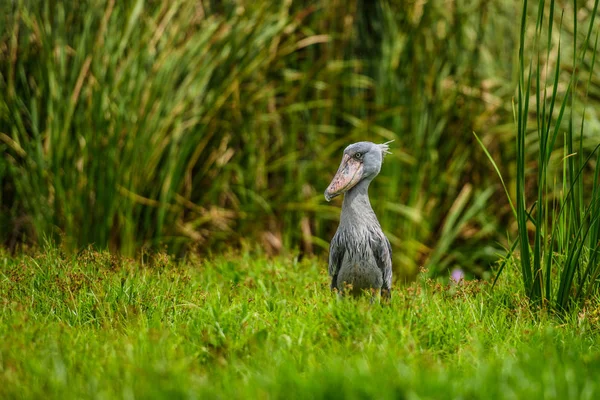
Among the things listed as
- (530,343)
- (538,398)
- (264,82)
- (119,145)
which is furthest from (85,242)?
(538,398)

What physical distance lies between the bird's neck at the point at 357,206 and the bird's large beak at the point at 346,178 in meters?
0.03

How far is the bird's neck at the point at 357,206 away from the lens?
335 cm

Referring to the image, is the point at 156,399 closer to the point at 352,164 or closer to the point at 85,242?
the point at 352,164

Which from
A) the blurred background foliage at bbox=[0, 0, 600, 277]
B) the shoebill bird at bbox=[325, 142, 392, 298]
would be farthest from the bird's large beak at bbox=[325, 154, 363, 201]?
the blurred background foliage at bbox=[0, 0, 600, 277]

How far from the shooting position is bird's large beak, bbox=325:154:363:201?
10.9 ft

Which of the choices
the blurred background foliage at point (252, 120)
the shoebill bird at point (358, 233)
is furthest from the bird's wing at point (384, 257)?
the blurred background foliage at point (252, 120)

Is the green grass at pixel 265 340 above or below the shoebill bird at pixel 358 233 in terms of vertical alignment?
below

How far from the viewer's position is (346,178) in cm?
334

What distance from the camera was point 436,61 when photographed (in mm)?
5918

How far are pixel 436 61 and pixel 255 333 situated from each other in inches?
140

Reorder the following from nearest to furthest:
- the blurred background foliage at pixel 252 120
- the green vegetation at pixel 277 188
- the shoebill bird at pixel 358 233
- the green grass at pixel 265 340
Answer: the green grass at pixel 265 340 < the green vegetation at pixel 277 188 < the shoebill bird at pixel 358 233 < the blurred background foliage at pixel 252 120

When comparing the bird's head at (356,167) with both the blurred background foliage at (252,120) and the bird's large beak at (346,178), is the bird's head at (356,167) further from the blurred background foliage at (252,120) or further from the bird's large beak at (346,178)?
the blurred background foliage at (252,120)

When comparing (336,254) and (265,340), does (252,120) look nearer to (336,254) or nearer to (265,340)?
(336,254)

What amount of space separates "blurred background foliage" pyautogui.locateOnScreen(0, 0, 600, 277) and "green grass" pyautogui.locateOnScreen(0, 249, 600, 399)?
132cm
